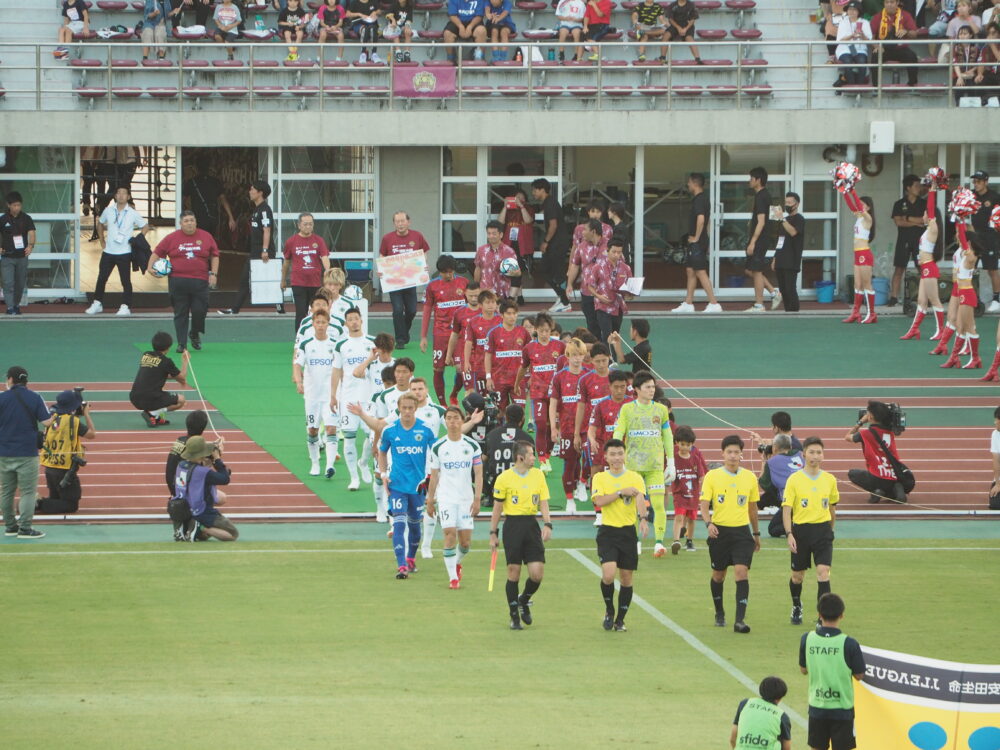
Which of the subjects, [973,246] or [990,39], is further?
[990,39]

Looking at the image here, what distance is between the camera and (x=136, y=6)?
1294 inches

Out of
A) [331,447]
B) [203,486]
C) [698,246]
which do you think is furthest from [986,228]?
[203,486]

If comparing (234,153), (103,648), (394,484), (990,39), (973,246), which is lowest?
(103,648)

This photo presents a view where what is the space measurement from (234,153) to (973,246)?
1552cm

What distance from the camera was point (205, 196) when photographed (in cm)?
3244

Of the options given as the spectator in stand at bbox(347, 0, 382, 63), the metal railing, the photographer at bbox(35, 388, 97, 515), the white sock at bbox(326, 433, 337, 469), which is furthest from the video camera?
the spectator in stand at bbox(347, 0, 382, 63)

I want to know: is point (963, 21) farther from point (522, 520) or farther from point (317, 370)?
point (522, 520)

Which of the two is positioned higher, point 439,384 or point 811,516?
point 439,384

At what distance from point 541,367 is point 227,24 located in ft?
54.3

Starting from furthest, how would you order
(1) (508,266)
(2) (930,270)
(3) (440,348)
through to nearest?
(2) (930,270)
(1) (508,266)
(3) (440,348)

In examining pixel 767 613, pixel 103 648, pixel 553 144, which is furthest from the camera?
pixel 553 144

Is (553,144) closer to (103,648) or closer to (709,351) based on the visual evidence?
(709,351)

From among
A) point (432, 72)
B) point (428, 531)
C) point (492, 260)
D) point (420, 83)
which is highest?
point (432, 72)

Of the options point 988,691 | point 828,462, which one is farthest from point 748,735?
point 828,462
